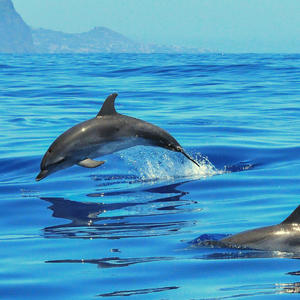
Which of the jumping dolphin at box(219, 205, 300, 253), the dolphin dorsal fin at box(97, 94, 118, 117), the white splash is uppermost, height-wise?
the dolphin dorsal fin at box(97, 94, 118, 117)

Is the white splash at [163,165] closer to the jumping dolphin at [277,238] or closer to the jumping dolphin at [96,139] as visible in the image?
the jumping dolphin at [96,139]

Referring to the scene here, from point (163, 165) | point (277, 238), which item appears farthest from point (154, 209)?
point (163, 165)

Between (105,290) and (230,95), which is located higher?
(230,95)

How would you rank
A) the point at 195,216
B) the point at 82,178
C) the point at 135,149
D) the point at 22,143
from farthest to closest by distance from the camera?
1. the point at 22,143
2. the point at 135,149
3. the point at 82,178
4. the point at 195,216

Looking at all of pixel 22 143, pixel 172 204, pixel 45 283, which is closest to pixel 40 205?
pixel 172 204

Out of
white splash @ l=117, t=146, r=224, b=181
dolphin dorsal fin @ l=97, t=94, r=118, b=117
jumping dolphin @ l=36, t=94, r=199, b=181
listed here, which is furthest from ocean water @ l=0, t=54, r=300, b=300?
dolphin dorsal fin @ l=97, t=94, r=118, b=117

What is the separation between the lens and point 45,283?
4.43 m

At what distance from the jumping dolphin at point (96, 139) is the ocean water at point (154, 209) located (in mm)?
594

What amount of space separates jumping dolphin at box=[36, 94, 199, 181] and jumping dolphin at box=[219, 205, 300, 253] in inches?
115

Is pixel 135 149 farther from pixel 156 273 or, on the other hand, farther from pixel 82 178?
pixel 156 273

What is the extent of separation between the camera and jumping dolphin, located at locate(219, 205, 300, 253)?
498 cm

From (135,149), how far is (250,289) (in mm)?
6634

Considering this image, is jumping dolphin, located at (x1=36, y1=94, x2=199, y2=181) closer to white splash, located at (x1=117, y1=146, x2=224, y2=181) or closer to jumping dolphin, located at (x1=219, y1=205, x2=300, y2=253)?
white splash, located at (x1=117, y1=146, x2=224, y2=181)

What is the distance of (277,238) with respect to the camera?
16.5 feet
